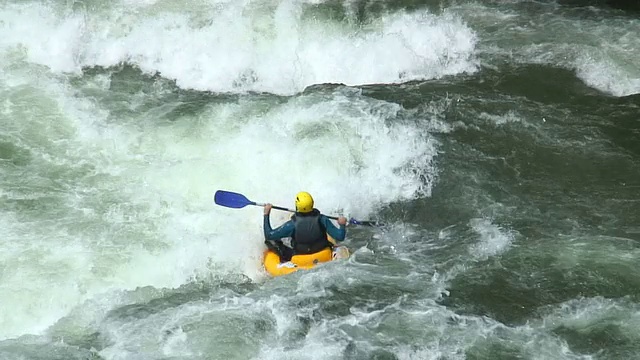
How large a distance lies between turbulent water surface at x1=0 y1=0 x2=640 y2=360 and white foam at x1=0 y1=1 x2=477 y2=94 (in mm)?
35

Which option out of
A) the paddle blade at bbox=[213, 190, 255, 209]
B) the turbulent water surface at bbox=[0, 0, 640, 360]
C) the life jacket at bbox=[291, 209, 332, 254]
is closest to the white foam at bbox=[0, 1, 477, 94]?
the turbulent water surface at bbox=[0, 0, 640, 360]

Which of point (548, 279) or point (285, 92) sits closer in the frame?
point (548, 279)

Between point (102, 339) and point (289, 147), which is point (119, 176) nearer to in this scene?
point (289, 147)

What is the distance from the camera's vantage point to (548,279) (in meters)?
6.83

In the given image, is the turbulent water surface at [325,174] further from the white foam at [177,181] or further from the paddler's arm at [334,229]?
the paddler's arm at [334,229]

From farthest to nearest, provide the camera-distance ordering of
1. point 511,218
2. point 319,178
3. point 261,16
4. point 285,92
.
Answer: point 261,16
point 285,92
point 319,178
point 511,218

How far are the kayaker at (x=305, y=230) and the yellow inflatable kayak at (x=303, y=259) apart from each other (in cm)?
5

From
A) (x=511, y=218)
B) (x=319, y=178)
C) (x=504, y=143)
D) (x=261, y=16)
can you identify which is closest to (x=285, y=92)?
(x=261, y=16)

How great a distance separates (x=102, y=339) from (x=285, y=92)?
5.13 metres

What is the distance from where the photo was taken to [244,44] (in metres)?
11.1

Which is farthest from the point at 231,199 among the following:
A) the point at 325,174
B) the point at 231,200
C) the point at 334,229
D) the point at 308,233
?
the point at 325,174

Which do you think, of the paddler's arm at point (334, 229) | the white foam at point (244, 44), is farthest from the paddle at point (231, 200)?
the white foam at point (244, 44)

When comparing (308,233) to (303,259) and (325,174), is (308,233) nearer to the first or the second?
(303,259)

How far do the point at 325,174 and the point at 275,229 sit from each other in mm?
1277
